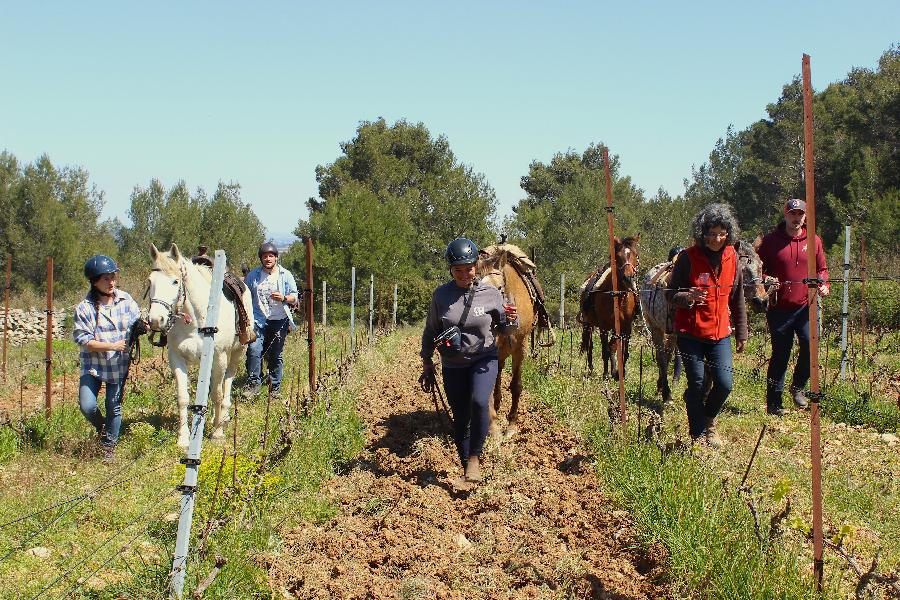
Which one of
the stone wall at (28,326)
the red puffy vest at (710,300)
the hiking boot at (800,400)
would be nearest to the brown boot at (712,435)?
the red puffy vest at (710,300)

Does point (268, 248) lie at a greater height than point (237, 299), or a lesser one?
greater

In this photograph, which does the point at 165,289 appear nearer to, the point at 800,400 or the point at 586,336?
the point at 586,336

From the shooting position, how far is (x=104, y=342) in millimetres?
6398

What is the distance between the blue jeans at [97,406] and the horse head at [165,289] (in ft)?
2.35

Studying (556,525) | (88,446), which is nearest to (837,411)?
(556,525)

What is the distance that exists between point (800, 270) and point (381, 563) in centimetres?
555

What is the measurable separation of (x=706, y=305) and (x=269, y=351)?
557cm

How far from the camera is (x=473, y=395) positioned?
5.38m

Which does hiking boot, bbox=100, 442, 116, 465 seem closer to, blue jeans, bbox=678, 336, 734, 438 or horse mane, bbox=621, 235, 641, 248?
blue jeans, bbox=678, 336, 734, 438

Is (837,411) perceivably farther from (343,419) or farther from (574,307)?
(574,307)

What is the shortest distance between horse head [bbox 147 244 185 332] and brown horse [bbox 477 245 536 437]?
2.85 meters

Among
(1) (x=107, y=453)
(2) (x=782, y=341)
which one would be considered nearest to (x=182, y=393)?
(1) (x=107, y=453)

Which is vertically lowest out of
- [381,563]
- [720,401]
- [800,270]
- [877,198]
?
[381,563]

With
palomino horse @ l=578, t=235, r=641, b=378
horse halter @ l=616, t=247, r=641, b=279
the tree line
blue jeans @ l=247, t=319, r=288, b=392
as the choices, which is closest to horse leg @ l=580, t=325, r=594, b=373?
palomino horse @ l=578, t=235, r=641, b=378
